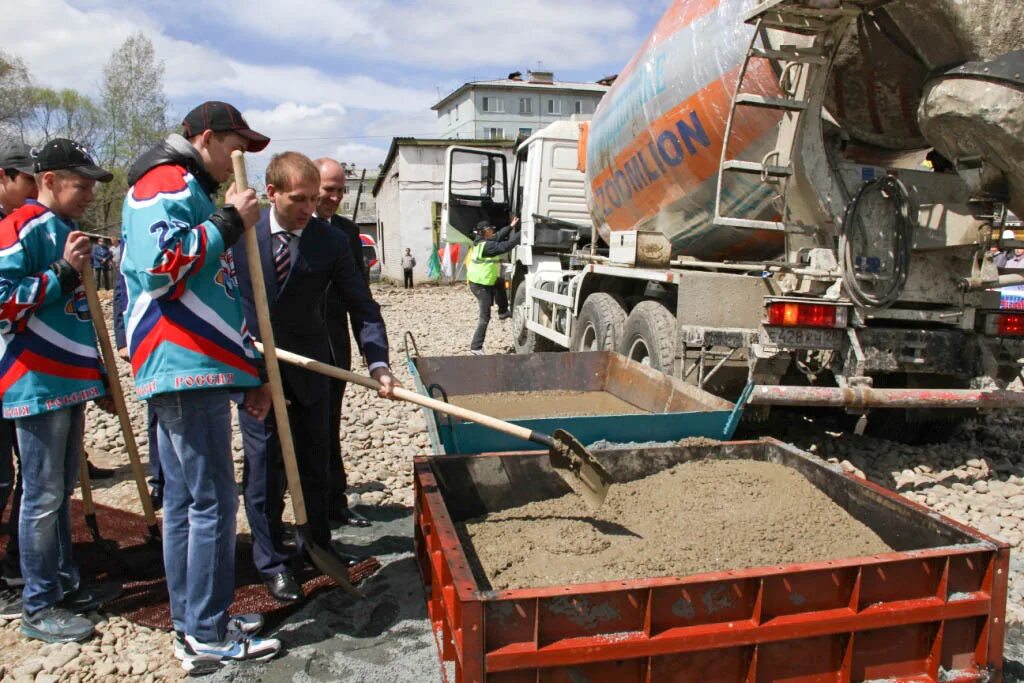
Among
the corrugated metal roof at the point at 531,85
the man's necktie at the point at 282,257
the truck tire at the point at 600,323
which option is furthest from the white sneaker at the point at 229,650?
the corrugated metal roof at the point at 531,85

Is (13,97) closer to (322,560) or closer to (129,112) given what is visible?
(129,112)

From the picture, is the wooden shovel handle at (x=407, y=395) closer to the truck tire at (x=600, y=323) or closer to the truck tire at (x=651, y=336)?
the truck tire at (x=651, y=336)

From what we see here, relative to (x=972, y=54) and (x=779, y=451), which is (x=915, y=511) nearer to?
(x=779, y=451)

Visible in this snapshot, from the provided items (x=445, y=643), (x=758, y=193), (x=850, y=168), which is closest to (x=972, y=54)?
(x=850, y=168)

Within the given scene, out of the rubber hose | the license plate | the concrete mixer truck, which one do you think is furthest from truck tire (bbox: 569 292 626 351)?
the rubber hose

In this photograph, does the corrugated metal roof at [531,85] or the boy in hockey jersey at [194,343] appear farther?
the corrugated metal roof at [531,85]

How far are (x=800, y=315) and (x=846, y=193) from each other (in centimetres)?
82

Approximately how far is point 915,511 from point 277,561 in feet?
8.15

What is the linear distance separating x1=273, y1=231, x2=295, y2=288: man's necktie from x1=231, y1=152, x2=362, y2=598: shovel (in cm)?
28

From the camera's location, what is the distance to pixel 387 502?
4.69 m

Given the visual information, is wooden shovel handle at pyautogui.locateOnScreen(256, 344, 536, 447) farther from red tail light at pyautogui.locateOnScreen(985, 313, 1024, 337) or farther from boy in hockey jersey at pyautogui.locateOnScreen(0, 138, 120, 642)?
red tail light at pyautogui.locateOnScreen(985, 313, 1024, 337)

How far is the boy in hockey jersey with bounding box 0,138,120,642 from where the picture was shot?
2.87 metres

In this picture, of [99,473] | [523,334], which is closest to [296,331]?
[99,473]

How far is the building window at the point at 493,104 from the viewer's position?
207 ft
